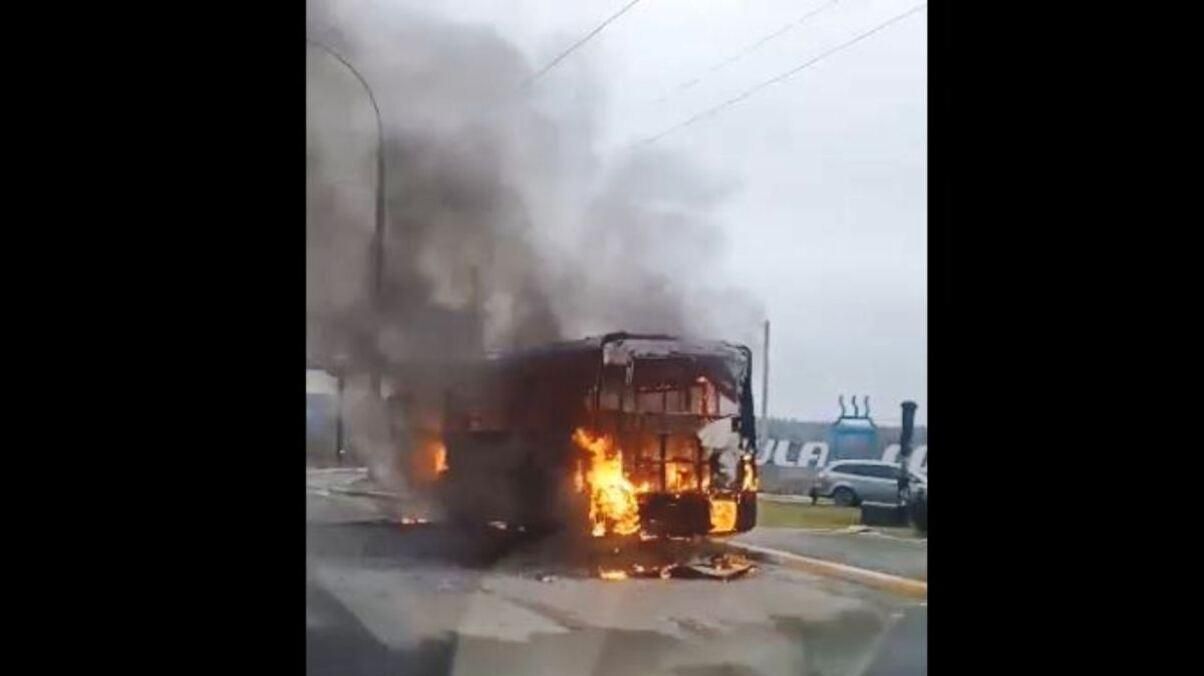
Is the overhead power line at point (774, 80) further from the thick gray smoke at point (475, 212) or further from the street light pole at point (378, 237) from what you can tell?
the street light pole at point (378, 237)

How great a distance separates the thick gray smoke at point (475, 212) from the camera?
1682mm

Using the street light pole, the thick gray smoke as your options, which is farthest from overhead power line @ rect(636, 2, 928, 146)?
the street light pole

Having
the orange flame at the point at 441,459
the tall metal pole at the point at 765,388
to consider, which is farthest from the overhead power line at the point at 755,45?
the orange flame at the point at 441,459

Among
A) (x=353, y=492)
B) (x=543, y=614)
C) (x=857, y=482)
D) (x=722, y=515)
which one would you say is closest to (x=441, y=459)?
(x=353, y=492)

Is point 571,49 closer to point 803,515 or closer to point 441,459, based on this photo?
point 441,459

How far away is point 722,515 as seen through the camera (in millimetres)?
1765

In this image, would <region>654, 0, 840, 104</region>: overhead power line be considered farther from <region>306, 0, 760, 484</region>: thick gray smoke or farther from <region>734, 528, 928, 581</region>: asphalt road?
<region>734, 528, 928, 581</region>: asphalt road

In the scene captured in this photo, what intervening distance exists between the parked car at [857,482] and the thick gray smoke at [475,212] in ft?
0.70

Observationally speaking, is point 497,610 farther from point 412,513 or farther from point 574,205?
point 574,205

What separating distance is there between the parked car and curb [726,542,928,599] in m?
0.08

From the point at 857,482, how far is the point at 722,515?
178 millimetres
